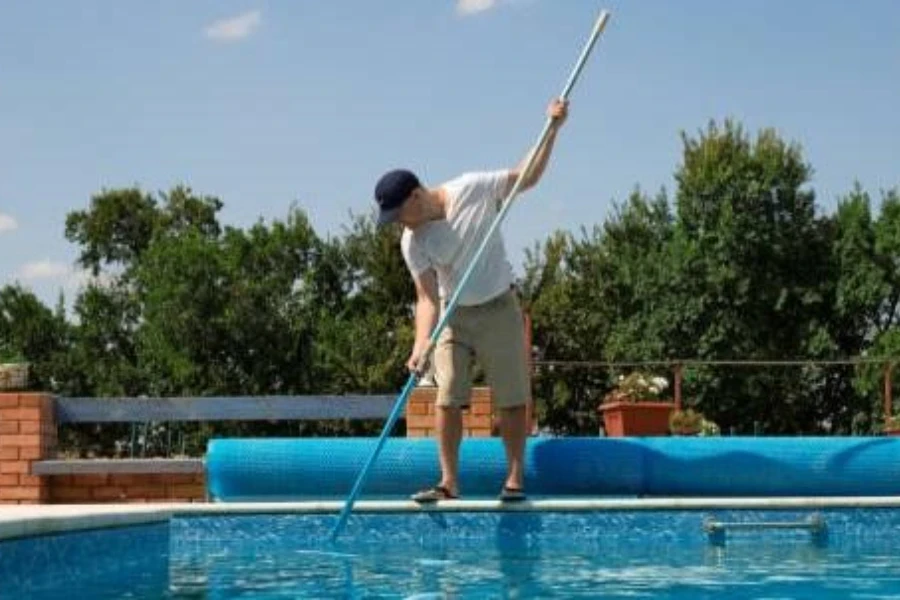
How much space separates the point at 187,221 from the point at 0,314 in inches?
208

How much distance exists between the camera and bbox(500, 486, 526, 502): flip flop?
5.35 metres

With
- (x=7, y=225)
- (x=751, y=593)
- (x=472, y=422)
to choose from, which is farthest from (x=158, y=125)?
(x=751, y=593)

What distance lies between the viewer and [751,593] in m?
3.72

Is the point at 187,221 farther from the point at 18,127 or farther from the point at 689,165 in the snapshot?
the point at 689,165

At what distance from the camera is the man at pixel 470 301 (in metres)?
5.32

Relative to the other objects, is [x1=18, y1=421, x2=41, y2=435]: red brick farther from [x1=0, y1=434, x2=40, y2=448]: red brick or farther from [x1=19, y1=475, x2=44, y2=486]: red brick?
[x1=19, y1=475, x2=44, y2=486]: red brick

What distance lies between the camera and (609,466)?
5930 mm

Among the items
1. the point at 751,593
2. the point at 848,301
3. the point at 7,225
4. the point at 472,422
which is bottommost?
the point at 751,593

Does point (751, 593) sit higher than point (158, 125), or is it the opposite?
point (158, 125)

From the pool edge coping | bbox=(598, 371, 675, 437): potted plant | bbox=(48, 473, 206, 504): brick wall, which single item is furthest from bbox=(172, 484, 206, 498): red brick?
bbox=(598, 371, 675, 437): potted plant

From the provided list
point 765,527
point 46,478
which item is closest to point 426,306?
point 765,527

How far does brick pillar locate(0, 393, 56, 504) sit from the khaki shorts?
9.13 ft

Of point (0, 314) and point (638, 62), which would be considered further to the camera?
point (0, 314)

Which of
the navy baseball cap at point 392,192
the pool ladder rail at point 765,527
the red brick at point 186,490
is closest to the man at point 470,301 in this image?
the navy baseball cap at point 392,192
